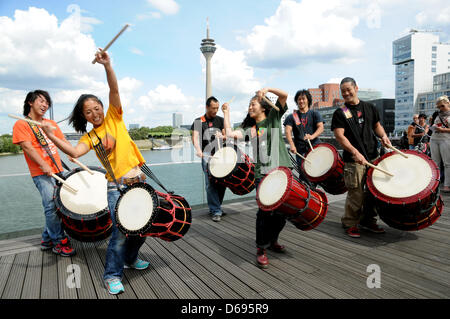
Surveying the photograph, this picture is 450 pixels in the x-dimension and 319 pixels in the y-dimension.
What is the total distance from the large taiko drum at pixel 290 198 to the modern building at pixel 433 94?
296 feet

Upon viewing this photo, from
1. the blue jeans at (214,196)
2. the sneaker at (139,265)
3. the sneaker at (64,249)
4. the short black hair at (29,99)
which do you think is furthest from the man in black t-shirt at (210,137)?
the short black hair at (29,99)

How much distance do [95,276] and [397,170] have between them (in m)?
2.88

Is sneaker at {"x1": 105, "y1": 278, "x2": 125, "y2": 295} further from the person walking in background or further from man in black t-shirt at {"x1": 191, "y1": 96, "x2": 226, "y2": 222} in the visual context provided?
the person walking in background

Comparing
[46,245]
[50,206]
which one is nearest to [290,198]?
[50,206]

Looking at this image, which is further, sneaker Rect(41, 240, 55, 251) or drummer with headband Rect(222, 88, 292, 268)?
sneaker Rect(41, 240, 55, 251)

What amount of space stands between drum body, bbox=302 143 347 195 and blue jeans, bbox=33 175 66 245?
2.82 metres

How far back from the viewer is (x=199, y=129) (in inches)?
Result: 169

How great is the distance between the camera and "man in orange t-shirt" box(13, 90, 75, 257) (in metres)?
2.84

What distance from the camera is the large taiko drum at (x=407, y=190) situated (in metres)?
2.80

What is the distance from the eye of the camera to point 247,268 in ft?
8.92

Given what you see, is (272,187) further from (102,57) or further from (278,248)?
(102,57)

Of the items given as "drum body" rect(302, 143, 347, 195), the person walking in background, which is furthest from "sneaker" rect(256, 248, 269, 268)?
the person walking in background

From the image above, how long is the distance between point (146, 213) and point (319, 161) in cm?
237
